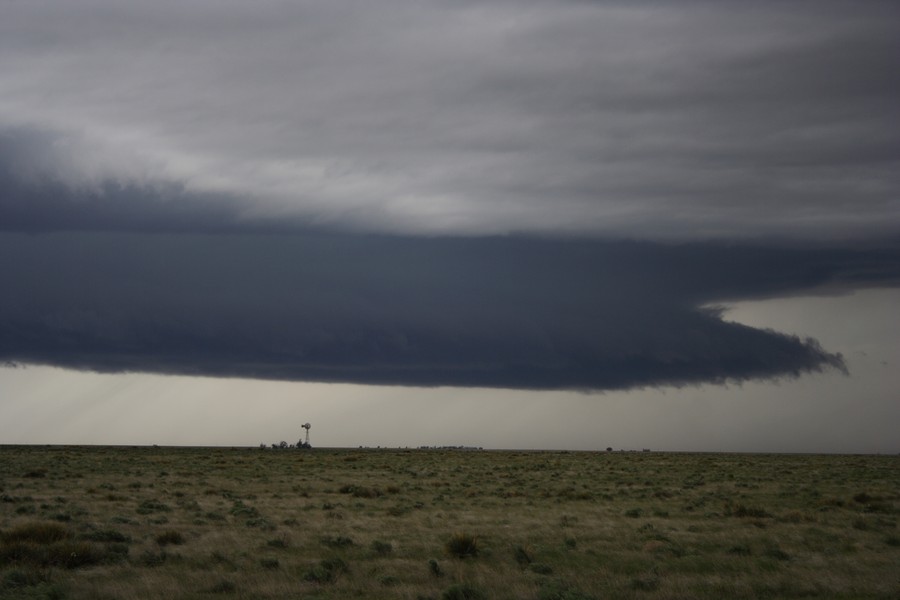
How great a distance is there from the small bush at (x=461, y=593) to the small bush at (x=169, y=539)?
11.0m

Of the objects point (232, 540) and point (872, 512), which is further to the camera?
point (872, 512)

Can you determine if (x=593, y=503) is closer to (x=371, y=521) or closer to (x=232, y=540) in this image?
(x=371, y=521)

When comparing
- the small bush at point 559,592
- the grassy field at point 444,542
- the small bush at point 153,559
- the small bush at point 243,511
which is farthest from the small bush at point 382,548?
the small bush at point 243,511

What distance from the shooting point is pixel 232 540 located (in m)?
27.5

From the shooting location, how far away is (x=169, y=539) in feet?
88.3

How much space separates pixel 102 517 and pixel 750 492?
34199mm

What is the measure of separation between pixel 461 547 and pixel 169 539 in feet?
28.5

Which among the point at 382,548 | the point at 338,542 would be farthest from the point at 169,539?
the point at 382,548

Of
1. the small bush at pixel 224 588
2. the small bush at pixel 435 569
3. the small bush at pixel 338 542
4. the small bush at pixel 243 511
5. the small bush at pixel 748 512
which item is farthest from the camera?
the small bush at pixel 748 512

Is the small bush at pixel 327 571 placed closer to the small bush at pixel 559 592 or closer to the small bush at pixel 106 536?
the small bush at pixel 559 592

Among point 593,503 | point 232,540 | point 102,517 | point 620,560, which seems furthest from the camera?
point 593,503

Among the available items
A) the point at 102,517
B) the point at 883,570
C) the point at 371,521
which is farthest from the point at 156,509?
the point at 883,570

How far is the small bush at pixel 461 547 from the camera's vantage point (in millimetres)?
25234

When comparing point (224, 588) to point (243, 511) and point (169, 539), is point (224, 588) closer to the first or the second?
point (169, 539)
